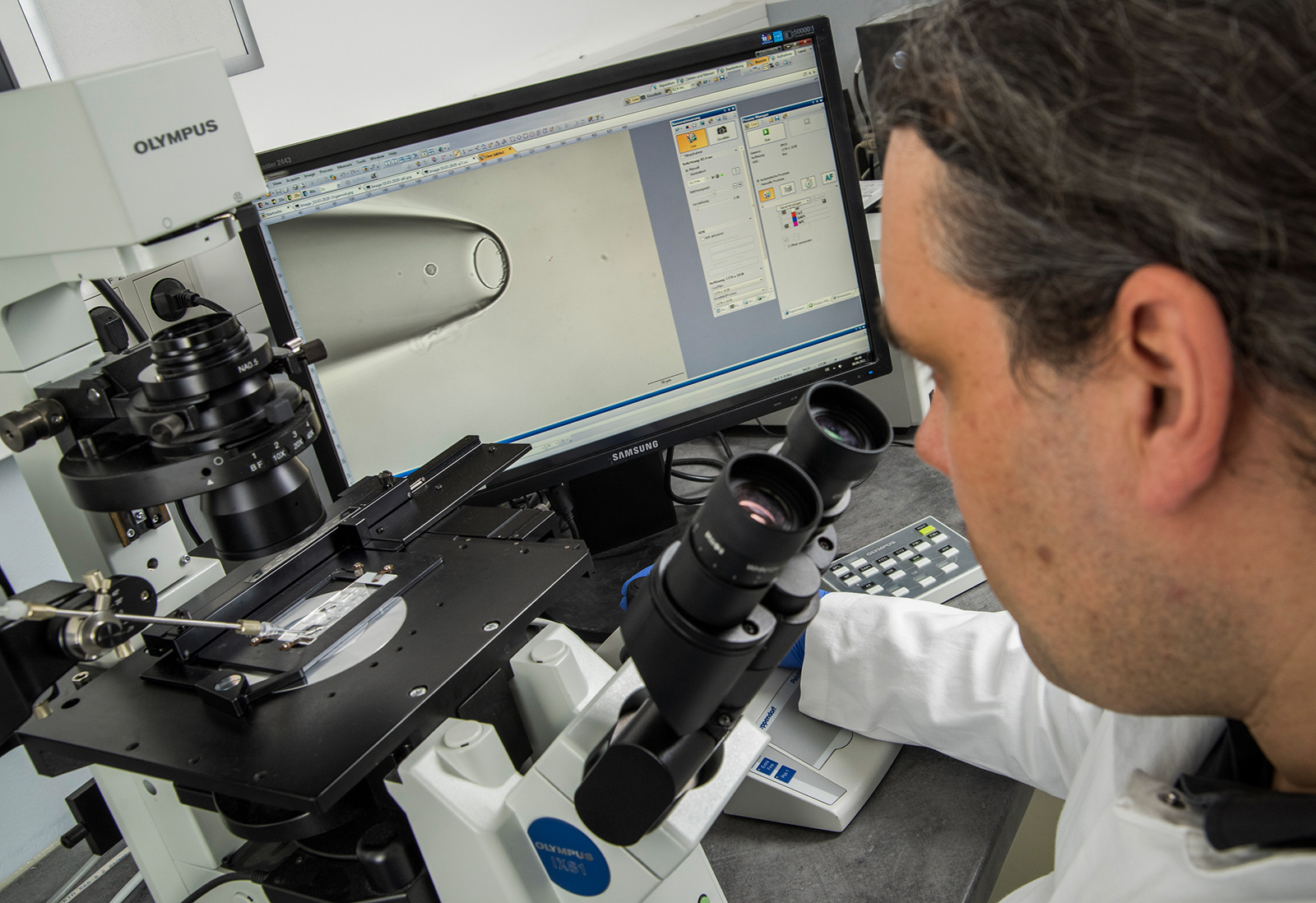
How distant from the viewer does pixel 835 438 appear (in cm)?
62

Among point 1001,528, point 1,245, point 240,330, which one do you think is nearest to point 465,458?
point 240,330

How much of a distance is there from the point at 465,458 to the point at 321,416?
189mm

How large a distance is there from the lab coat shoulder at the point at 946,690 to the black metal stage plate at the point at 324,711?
0.30 metres

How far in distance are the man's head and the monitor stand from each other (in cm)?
75

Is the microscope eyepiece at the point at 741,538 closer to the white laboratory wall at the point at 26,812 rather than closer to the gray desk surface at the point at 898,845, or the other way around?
the gray desk surface at the point at 898,845

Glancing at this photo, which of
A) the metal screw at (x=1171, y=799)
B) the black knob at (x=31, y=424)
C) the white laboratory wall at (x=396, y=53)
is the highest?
the white laboratory wall at (x=396, y=53)

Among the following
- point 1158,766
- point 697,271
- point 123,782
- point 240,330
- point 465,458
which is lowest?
point 1158,766

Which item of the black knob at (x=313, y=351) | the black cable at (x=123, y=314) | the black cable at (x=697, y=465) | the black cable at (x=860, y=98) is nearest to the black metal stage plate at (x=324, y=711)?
the black knob at (x=313, y=351)

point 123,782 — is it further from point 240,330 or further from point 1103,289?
point 1103,289

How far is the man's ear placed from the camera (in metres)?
0.41

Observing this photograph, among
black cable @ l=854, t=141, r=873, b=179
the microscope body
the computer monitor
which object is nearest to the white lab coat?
the microscope body

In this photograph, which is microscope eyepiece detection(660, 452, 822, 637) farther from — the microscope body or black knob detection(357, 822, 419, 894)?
black knob detection(357, 822, 419, 894)

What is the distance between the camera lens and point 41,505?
2.69 feet

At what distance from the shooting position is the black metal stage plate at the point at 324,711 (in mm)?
663
